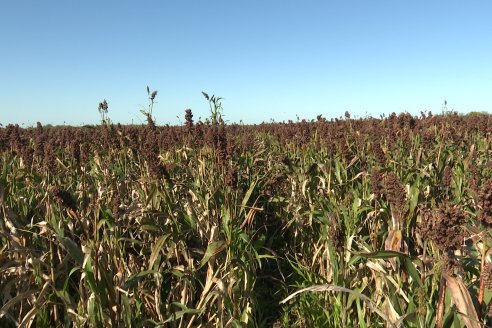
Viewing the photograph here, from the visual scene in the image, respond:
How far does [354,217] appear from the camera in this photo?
347 cm

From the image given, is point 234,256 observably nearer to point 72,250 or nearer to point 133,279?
point 133,279

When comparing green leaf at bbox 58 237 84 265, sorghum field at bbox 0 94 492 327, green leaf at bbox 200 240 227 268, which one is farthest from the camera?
green leaf at bbox 200 240 227 268

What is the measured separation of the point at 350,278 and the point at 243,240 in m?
0.89

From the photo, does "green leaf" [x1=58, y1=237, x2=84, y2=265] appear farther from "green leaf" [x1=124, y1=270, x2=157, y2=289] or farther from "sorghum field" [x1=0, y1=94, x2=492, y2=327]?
"green leaf" [x1=124, y1=270, x2=157, y2=289]

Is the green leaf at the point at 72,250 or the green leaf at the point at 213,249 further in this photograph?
the green leaf at the point at 213,249

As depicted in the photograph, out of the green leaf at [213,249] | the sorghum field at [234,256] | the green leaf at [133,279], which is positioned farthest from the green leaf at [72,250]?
the green leaf at [213,249]

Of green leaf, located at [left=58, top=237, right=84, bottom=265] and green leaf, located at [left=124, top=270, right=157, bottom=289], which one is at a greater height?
green leaf, located at [left=58, top=237, right=84, bottom=265]

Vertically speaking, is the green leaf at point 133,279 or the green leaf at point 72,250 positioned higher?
the green leaf at point 72,250

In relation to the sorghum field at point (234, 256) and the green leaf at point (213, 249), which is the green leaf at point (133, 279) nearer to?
the sorghum field at point (234, 256)

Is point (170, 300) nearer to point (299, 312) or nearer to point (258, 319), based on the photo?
point (258, 319)

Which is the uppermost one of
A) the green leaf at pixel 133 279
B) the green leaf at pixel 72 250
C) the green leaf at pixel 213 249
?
the green leaf at pixel 72 250

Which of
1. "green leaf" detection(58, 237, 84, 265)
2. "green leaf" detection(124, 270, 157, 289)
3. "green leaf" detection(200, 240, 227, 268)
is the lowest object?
"green leaf" detection(124, 270, 157, 289)

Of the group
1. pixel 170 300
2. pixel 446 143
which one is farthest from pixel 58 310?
pixel 446 143

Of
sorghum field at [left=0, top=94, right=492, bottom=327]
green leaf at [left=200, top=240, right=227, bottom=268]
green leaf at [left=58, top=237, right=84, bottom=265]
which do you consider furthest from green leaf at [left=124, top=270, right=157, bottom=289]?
green leaf at [left=200, top=240, right=227, bottom=268]
